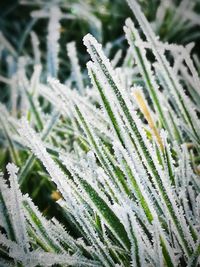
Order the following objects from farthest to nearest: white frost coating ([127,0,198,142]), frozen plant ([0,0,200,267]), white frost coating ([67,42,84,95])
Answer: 1. white frost coating ([67,42,84,95])
2. white frost coating ([127,0,198,142])
3. frozen plant ([0,0,200,267])

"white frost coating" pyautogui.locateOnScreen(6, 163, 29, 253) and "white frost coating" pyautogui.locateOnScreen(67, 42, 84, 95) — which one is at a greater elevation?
"white frost coating" pyautogui.locateOnScreen(67, 42, 84, 95)

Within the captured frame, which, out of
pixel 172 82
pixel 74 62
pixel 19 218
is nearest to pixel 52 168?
pixel 19 218

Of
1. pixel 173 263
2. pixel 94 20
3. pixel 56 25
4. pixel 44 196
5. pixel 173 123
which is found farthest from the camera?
pixel 94 20

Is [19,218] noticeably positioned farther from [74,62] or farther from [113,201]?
[74,62]

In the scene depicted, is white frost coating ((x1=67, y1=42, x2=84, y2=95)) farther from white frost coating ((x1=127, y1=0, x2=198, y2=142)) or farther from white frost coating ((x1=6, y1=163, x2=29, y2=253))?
white frost coating ((x1=6, y1=163, x2=29, y2=253))

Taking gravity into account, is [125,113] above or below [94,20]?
below

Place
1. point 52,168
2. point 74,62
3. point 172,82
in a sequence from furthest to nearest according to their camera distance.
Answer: point 74,62 → point 172,82 → point 52,168

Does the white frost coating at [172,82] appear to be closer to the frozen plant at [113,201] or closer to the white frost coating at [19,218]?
the frozen plant at [113,201]

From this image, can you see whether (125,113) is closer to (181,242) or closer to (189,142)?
(181,242)

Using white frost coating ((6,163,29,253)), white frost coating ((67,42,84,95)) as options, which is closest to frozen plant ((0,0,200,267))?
white frost coating ((6,163,29,253))

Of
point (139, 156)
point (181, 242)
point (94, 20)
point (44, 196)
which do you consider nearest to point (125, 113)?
point (139, 156)

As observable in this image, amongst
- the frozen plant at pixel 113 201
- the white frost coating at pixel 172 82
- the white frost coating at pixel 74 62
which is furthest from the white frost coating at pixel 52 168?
the white frost coating at pixel 74 62
